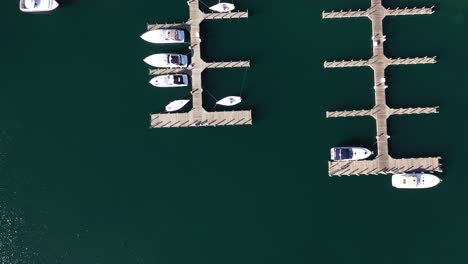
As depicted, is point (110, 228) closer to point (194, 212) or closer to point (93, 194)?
point (93, 194)

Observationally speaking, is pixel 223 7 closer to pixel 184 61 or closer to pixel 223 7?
pixel 223 7

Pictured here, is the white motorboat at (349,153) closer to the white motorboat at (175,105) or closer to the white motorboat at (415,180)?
the white motorboat at (415,180)

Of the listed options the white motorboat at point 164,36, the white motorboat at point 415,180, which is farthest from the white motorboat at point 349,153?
the white motorboat at point 164,36

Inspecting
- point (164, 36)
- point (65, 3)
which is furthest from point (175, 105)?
point (65, 3)

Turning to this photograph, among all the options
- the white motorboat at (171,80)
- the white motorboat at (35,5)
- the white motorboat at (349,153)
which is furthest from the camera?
the white motorboat at (35,5)

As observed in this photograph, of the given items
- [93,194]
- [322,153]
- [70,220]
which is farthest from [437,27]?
[70,220]

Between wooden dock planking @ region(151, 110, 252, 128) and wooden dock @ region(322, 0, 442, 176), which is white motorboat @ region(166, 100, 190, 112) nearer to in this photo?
wooden dock planking @ region(151, 110, 252, 128)
